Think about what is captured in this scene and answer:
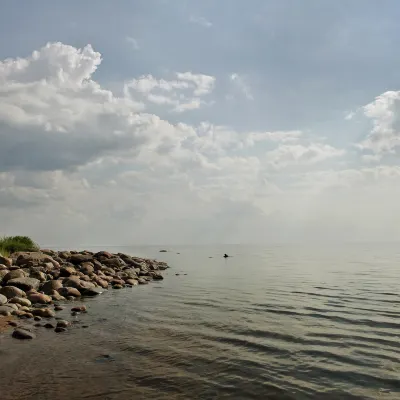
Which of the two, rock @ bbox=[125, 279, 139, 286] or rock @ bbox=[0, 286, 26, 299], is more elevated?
rock @ bbox=[0, 286, 26, 299]

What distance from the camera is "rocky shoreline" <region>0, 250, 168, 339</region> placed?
14.2 meters

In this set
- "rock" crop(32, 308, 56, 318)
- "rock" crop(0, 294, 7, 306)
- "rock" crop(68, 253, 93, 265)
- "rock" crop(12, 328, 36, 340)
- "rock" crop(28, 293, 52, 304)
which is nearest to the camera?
"rock" crop(12, 328, 36, 340)

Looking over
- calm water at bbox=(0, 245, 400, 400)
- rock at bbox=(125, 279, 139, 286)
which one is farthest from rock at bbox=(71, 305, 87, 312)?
rock at bbox=(125, 279, 139, 286)

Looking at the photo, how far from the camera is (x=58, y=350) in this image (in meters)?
10.8

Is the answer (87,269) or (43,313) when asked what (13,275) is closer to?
(43,313)

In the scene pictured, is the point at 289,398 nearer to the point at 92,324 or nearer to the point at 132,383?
the point at 132,383

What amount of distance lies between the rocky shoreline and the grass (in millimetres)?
4000

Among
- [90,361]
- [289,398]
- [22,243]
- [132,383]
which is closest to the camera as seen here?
[289,398]

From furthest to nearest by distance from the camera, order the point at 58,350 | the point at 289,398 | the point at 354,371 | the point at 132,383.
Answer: the point at 58,350 < the point at 354,371 < the point at 132,383 < the point at 289,398

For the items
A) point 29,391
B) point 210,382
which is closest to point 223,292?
point 210,382

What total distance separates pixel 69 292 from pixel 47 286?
46.9 inches

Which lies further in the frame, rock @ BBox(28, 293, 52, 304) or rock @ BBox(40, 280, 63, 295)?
rock @ BBox(40, 280, 63, 295)

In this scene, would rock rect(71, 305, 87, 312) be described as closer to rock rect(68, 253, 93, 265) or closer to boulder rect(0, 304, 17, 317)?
boulder rect(0, 304, 17, 317)

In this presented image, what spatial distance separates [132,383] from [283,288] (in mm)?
18474
